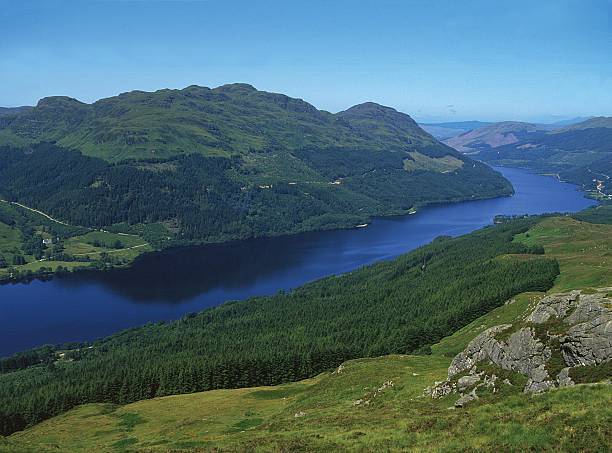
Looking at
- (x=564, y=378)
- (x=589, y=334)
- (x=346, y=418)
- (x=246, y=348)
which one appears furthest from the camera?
(x=246, y=348)

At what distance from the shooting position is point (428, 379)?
Answer: 74.4 m

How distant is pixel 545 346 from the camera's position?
53.5 metres

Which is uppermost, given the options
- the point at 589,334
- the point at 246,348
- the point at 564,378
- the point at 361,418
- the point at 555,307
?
the point at 589,334

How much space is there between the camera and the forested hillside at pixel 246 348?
125 m

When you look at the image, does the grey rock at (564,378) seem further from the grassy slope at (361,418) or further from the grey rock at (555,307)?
the grey rock at (555,307)

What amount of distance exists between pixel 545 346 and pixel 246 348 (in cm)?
10986

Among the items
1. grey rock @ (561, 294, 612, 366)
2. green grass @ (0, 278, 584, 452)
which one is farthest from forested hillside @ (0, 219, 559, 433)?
grey rock @ (561, 294, 612, 366)

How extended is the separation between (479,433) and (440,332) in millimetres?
109281

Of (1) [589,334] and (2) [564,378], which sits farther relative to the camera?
(1) [589,334]

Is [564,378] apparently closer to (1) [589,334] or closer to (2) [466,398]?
(1) [589,334]

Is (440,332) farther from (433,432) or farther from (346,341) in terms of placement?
(433,432)

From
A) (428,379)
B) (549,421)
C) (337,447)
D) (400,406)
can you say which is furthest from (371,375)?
(549,421)

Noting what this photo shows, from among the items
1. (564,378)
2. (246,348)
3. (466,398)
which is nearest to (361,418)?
(466,398)

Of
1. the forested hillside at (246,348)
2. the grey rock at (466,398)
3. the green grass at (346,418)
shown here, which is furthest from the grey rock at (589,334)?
the forested hillside at (246,348)
